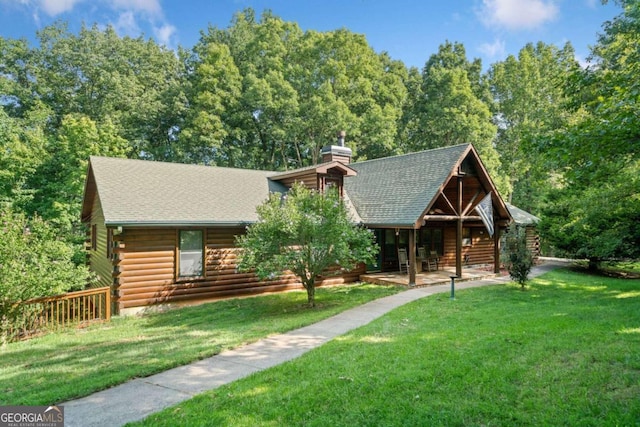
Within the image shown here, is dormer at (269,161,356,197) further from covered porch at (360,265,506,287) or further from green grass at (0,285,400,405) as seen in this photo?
green grass at (0,285,400,405)

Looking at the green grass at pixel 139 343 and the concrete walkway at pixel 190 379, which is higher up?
the concrete walkway at pixel 190 379

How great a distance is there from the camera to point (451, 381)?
4742mm

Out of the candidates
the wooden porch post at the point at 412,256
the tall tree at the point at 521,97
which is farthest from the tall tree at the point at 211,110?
the tall tree at the point at 521,97

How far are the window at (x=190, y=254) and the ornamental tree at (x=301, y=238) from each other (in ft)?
6.69

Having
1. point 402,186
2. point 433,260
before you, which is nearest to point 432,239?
point 433,260

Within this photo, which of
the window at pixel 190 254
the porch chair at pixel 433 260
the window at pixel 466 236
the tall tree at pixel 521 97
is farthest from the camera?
the tall tree at pixel 521 97

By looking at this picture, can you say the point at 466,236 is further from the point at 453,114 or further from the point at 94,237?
the point at 94,237

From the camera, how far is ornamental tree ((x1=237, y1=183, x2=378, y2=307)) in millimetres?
10289

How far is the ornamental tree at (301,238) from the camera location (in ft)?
33.8

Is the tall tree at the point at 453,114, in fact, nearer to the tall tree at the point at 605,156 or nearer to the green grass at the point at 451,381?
the tall tree at the point at 605,156

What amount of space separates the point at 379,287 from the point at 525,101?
89.3ft

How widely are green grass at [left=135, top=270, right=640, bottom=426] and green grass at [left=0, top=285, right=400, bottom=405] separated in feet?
5.80

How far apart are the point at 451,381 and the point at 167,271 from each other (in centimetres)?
917

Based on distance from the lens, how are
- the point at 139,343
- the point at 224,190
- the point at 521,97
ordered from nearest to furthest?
the point at 139,343 → the point at 224,190 → the point at 521,97
